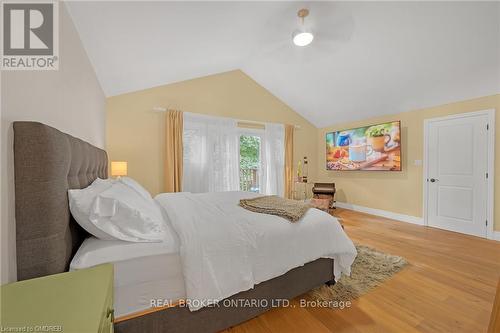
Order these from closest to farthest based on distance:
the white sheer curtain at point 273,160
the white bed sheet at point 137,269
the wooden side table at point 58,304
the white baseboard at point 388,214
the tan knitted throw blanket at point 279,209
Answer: the wooden side table at point 58,304 < the white bed sheet at point 137,269 < the tan knitted throw blanket at point 279,209 < the white baseboard at point 388,214 < the white sheer curtain at point 273,160

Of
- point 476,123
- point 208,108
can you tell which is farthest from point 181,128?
point 476,123

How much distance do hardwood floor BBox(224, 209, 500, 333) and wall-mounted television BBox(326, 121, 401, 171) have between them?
1891mm

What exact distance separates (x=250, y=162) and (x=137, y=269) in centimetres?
411

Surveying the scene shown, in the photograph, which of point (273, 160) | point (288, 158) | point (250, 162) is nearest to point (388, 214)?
point (288, 158)

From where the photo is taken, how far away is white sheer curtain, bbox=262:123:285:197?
5176mm

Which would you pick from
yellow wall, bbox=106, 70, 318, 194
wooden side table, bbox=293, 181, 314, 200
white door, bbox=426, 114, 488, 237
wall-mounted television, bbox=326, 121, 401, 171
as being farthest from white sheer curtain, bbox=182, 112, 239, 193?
white door, bbox=426, 114, 488, 237

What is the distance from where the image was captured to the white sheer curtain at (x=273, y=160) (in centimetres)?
518

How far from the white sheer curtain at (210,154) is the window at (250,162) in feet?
1.13

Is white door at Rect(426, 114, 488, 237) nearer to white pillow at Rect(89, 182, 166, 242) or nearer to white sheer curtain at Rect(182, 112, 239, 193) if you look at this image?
white sheer curtain at Rect(182, 112, 239, 193)

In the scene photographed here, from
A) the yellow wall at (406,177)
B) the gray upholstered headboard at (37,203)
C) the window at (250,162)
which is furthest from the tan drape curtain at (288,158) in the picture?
the gray upholstered headboard at (37,203)

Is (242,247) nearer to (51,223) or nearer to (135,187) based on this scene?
(51,223)

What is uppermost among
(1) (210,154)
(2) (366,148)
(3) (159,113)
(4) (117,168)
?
(3) (159,113)

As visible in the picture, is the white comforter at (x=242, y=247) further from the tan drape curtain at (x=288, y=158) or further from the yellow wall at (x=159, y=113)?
the tan drape curtain at (x=288, y=158)

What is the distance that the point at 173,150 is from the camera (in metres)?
3.99
